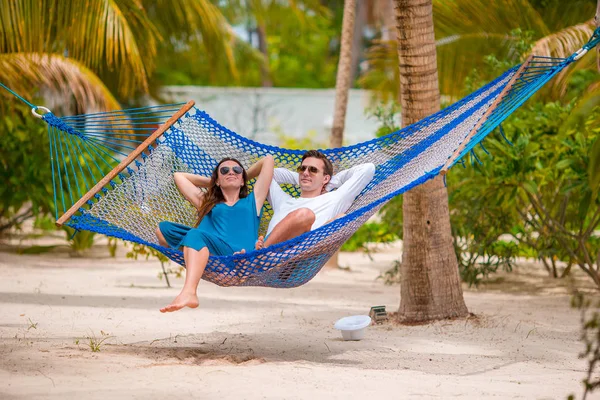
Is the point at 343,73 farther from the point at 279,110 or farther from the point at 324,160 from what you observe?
the point at 279,110

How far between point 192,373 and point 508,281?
3438 millimetres

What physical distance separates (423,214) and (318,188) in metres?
0.57

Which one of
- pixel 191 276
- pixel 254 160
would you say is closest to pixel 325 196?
pixel 254 160

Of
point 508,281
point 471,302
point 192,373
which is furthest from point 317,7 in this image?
point 192,373

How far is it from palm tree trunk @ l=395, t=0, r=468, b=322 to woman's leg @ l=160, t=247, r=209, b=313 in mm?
1288

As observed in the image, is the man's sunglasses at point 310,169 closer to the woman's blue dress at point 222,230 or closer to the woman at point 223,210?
the woman at point 223,210

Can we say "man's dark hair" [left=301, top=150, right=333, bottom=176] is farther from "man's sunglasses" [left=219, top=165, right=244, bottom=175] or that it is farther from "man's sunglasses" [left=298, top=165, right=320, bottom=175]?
"man's sunglasses" [left=219, top=165, right=244, bottom=175]

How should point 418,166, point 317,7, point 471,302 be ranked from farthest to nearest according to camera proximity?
point 317,7 → point 471,302 → point 418,166

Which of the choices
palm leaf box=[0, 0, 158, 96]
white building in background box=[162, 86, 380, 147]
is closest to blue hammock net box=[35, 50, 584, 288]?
palm leaf box=[0, 0, 158, 96]

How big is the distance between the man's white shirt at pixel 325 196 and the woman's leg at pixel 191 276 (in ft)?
1.68

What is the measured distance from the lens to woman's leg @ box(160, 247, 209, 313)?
3031 mm

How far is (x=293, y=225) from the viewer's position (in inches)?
131

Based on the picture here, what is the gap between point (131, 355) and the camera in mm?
3246

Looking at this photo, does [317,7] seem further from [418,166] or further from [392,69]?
[418,166]
